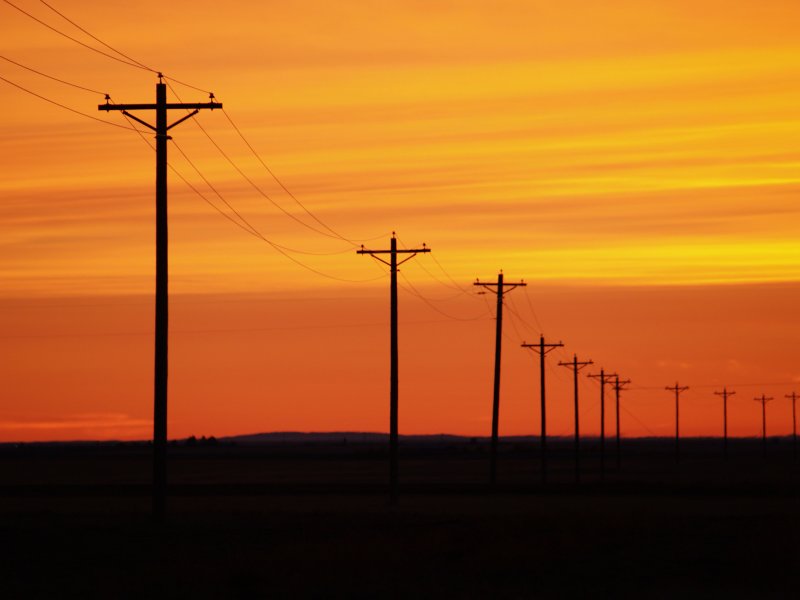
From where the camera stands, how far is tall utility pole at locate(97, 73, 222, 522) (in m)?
40.5

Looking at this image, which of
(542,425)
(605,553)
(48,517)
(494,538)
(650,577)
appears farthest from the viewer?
(542,425)

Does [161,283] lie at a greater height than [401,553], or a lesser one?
greater

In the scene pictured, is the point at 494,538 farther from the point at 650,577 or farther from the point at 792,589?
the point at 792,589

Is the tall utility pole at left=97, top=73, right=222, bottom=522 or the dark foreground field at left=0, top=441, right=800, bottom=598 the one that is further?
the tall utility pole at left=97, top=73, right=222, bottom=522

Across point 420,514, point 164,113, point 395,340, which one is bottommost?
point 420,514

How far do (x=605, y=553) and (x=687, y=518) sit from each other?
1469 cm

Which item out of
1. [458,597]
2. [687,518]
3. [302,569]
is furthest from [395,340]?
[458,597]

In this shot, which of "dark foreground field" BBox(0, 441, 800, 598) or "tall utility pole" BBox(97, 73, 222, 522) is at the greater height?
"tall utility pole" BBox(97, 73, 222, 522)

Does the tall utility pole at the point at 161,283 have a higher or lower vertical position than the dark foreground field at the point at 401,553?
higher

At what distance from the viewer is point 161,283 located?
1598 inches

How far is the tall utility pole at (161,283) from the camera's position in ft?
133

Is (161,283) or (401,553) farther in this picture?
(161,283)

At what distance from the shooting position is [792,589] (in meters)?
30.0

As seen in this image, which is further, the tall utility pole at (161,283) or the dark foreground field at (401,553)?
the tall utility pole at (161,283)
